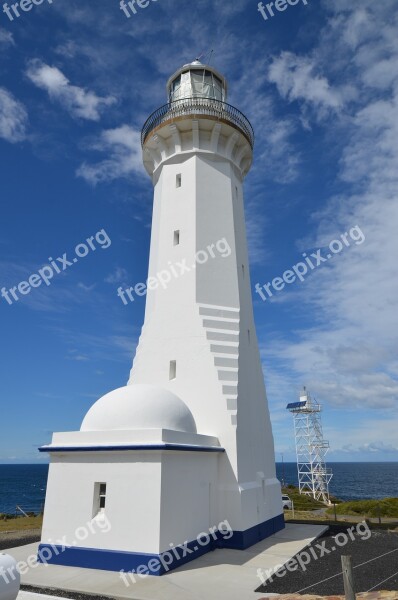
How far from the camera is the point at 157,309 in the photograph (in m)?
17.4

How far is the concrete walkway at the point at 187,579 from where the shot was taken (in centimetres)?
917

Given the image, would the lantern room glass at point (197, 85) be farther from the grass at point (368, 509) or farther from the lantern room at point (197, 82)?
the grass at point (368, 509)

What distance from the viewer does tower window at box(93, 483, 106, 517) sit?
11.7 metres

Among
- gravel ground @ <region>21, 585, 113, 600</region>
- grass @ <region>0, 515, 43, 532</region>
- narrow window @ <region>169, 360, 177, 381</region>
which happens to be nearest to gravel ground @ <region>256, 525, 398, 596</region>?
gravel ground @ <region>21, 585, 113, 600</region>

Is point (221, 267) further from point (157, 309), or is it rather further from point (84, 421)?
point (84, 421)

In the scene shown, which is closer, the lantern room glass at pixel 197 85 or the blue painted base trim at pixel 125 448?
the blue painted base trim at pixel 125 448

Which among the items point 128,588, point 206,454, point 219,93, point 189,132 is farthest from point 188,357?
point 219,93

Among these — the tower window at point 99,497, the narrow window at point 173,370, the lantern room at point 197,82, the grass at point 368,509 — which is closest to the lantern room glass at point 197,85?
the lantern room at point 197,82

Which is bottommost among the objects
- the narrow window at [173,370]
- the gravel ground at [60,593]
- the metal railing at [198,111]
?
the gravel ground at [60,593]

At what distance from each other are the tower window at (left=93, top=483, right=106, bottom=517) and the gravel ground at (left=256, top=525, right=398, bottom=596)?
458 cm

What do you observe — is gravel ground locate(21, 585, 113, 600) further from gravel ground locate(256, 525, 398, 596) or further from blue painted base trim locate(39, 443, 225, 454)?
gravel ground locate(256, 525, 398, 596)

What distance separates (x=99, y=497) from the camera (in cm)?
1180

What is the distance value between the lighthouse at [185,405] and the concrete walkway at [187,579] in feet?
1.45

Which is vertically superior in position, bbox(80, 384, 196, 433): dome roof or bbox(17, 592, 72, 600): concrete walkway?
bbox(80, 384, 196, 433): dome roof
